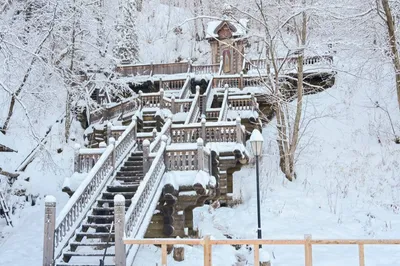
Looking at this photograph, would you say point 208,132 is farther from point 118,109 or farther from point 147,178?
point 118,109

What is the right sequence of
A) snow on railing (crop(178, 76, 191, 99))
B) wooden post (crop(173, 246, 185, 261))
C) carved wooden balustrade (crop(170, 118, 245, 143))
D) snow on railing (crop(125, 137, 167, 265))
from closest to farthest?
snow on railing (crop(125, 137, 167, 265)) → wooden post (crop(173, 246, 185, 261)) → carved wooden balustrade (crop(170, 118, 245, 143)) → snow on railing (crop(178, 76, 191, 99))

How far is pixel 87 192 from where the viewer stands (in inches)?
430

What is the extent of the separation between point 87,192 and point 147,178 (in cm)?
159

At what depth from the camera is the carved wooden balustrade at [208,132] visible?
1581 centimetres

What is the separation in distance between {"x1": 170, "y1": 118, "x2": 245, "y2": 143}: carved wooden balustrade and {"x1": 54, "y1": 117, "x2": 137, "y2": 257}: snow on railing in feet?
6.74

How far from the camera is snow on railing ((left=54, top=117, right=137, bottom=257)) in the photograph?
31.2 feet

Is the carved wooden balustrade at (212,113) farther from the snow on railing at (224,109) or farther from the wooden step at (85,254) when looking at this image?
the wooden step at (85,254)

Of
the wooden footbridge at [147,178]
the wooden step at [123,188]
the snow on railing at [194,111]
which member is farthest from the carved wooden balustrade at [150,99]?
the wooden step at [123,188]

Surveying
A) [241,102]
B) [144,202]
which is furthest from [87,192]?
[241,102]

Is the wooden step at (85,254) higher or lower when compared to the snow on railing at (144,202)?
lower

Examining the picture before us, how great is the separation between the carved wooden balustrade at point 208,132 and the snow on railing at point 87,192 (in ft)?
6.74

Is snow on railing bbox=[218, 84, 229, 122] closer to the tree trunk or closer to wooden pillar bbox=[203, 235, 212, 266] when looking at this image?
the tree trunk

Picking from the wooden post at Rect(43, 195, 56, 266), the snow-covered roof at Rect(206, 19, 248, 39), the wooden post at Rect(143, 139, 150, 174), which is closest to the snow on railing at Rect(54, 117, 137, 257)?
the wooden post at Rect(43, 195, 56, 266)

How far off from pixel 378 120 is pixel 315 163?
4.99 m
